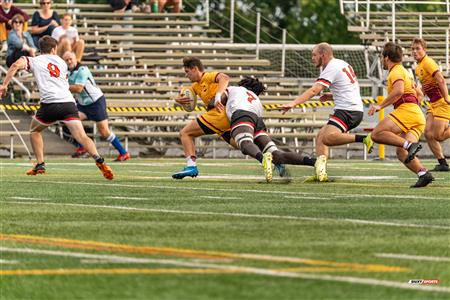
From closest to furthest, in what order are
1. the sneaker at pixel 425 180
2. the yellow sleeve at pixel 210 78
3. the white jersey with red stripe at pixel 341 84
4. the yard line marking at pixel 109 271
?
the yard line marking at pixel 109 271
the sneaker at pixel 425 180
the white jersey with red stripe at pixel 341 84
the yellow sleeve at pixel 210 78

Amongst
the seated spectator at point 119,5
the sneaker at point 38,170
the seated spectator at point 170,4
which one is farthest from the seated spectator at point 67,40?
the sneaker at point 38,170

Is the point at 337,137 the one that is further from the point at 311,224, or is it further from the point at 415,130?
the point at 311,224

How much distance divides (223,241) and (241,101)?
849 cm

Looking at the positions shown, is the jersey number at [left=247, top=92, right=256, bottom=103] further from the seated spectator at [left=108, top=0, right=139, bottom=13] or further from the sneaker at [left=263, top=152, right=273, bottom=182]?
the seated spectator at [left=108, top=0, right=139, bottom=13]

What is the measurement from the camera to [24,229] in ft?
34.5

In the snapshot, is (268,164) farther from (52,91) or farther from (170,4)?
(170,4)

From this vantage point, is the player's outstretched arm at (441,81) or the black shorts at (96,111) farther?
the black shorts at (96,111)

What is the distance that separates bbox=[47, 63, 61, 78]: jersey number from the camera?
19013 millimetres

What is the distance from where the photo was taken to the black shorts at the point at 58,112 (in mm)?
18859

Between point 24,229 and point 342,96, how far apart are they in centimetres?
812

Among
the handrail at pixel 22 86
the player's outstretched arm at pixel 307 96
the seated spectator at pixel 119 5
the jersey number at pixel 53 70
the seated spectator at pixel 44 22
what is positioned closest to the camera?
the player's outstretched arm at pixel 307 96

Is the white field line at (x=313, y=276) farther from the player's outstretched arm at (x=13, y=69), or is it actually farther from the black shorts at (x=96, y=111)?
the black shorts at (x=96, y=111)

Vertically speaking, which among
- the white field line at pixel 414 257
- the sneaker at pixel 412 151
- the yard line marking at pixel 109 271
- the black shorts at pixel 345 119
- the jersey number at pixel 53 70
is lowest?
the sneaker at pixel 412 151

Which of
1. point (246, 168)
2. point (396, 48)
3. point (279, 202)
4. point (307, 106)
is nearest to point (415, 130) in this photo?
point (396, 48)
